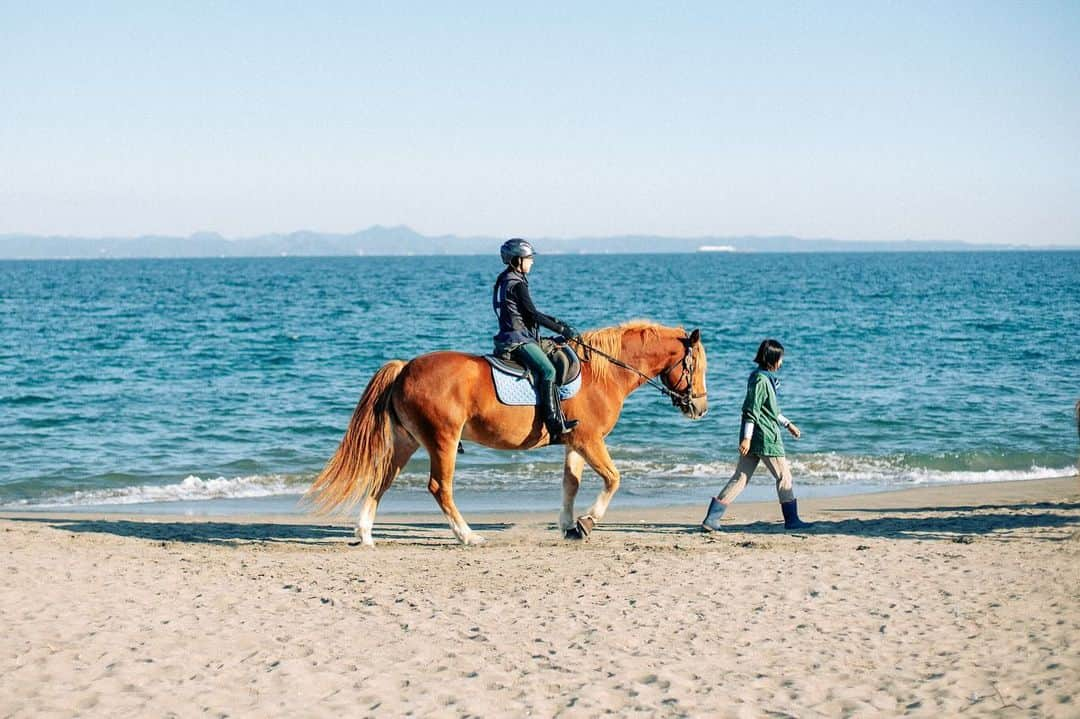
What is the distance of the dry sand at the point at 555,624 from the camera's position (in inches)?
248

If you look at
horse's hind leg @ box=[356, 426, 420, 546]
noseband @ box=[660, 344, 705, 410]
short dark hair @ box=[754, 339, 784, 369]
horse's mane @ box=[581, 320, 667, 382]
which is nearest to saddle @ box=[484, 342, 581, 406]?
horse's mane @ box=[581, 320, 667, 382]

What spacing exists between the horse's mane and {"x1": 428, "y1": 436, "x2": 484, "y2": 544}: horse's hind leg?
1674 millimetres

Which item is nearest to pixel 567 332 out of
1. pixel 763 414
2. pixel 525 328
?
pixel 525 328

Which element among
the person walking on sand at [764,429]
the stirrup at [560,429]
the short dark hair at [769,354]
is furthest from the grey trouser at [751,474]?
the stirrup at [560,429]

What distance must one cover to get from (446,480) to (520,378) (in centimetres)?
125

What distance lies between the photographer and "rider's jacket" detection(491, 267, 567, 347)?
10.5 m

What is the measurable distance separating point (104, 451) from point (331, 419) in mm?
4759

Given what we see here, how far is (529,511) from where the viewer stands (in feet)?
45.8

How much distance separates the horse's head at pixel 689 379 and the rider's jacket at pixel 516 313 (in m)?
1.66

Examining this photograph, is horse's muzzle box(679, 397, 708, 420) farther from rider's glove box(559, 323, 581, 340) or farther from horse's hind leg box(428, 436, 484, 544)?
horse's hind leg box(428, 436, 484, 544)

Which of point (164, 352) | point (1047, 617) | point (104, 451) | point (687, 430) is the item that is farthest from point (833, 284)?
point (1047, 617)

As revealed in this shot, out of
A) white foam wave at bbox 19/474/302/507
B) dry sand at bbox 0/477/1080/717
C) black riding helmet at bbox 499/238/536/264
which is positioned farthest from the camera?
white foam wave at bbox 19/474/302/507

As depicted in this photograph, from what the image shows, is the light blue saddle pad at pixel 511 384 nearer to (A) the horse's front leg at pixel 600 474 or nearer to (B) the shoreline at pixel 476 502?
(A) the horse's front leg at pixel 600 474

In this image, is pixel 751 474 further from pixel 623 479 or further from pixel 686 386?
pixel 623 479
